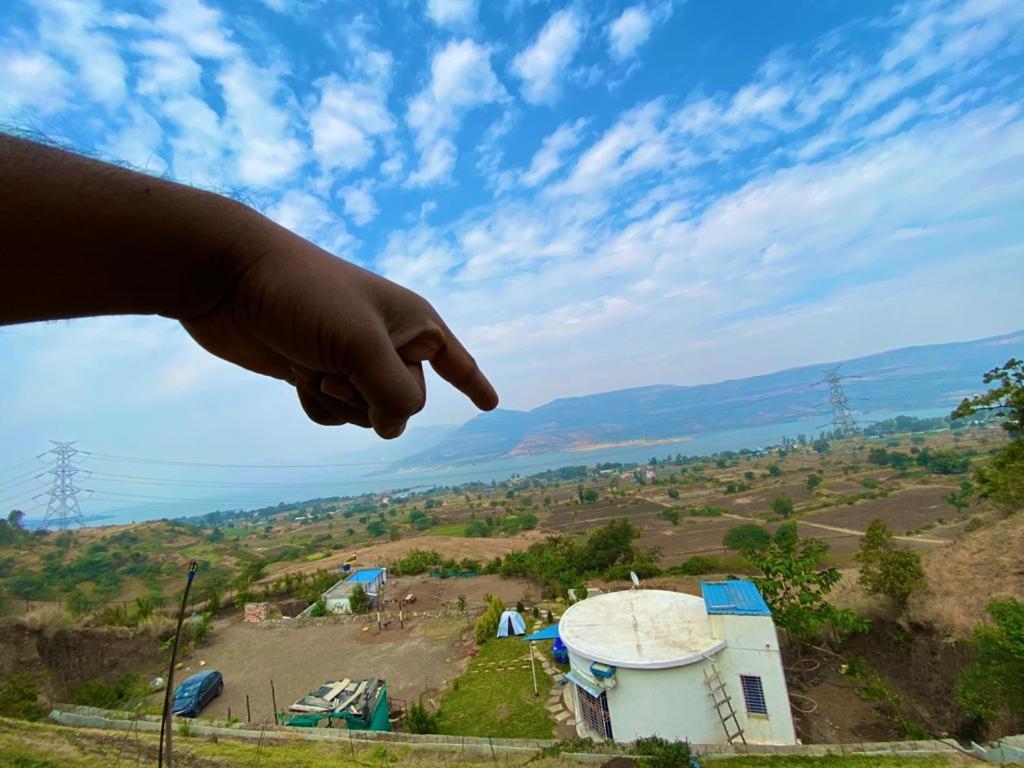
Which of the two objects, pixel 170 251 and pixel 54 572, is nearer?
pixel 170 251

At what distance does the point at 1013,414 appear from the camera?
15258 mm

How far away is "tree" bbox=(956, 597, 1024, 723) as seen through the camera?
6.21 m

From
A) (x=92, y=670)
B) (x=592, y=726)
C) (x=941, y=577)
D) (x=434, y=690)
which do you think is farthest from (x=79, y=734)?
(x=941, y=577)

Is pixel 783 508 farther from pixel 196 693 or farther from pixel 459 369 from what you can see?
pixel 459 369

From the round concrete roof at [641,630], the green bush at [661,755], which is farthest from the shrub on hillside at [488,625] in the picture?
the green bush at [661,755]

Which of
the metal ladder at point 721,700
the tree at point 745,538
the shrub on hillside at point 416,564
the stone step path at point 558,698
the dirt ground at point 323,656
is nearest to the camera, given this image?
the metal ladder at point 721,700

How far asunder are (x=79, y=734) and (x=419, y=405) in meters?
8.79

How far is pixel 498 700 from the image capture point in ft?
31.6

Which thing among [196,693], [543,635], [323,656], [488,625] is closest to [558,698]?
[543,635]

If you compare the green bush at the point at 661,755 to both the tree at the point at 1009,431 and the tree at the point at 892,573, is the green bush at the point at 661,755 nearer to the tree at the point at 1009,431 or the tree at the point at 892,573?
the tree at the point at 892,573

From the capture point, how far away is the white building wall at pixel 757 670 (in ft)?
23.3

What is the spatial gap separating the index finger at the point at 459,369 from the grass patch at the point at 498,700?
9.14 m

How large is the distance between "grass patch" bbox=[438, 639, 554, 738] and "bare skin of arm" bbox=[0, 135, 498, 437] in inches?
371

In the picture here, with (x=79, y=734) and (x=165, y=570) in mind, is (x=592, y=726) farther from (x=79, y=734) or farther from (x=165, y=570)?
(x=165, y=570)
